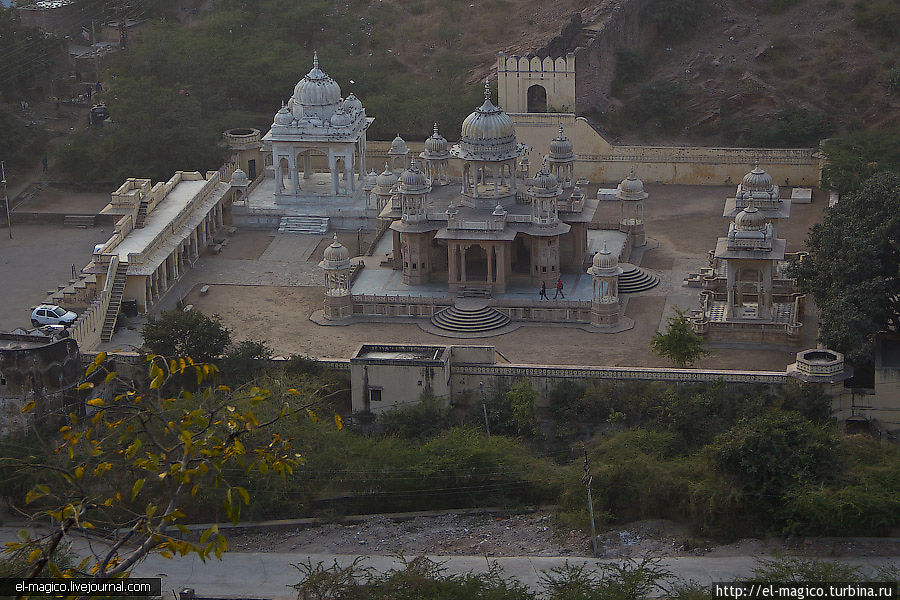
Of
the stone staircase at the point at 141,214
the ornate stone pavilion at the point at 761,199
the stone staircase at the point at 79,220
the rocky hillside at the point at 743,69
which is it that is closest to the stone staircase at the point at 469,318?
the ornate stone pavilion at the point at 761,199

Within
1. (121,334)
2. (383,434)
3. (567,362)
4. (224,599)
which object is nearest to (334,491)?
(383,434)

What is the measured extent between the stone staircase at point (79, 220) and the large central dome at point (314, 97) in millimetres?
8333

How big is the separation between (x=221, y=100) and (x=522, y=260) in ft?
75.6

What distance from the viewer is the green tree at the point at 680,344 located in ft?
132

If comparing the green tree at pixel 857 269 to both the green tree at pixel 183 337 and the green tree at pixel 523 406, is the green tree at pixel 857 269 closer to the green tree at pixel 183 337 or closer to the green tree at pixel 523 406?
the green tree at pixel 523 406

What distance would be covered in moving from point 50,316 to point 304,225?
13.3 meters

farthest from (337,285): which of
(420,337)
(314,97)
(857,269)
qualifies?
(857,269)

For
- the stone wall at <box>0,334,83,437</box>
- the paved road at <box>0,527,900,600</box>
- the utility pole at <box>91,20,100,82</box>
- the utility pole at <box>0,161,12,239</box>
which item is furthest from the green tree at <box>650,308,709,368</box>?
the utility pole at <box>91,20,100,82</box>

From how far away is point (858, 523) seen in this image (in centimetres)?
3316

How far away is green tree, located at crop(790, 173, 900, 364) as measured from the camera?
38.8 metres

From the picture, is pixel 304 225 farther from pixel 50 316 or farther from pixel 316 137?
pixel 50 316

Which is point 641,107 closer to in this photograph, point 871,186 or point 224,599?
point 871,186

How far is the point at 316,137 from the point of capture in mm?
56219

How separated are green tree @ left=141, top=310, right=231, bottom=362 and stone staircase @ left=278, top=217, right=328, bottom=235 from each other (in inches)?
560
